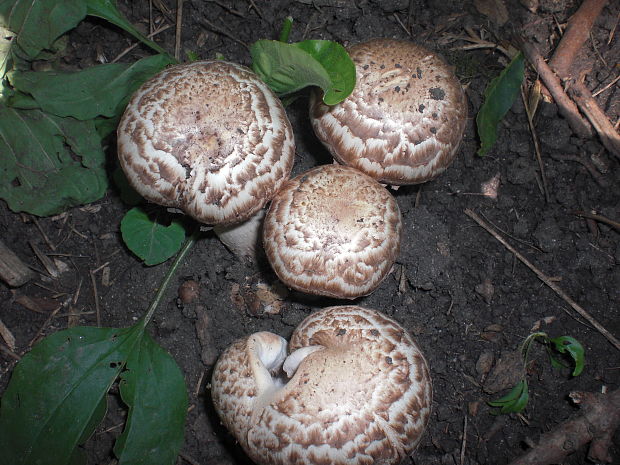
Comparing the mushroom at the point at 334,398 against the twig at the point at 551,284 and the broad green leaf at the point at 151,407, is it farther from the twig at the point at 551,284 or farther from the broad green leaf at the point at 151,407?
the twig at the point at 551,284

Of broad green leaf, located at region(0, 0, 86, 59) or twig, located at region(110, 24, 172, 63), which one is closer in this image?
broad green leaf, located at region(0, 0, 86, 59)

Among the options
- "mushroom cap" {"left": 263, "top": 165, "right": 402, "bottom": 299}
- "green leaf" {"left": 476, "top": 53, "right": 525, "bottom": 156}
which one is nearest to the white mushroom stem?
"mushroom cap" {"left": 263, "top": 165, "right": 402, "bottom": 299}

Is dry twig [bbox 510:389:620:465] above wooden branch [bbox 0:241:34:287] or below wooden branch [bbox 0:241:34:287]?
above

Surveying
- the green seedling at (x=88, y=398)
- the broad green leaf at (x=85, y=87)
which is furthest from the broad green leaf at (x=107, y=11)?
the green seedling at (x=88, y=398)

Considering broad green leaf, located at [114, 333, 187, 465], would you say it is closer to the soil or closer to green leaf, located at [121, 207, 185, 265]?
the soil

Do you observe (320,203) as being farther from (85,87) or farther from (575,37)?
(575,37)

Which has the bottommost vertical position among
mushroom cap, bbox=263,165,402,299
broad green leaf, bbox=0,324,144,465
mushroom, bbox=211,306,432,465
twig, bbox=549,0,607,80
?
broad green leaf, bbox=0,324,144,465
